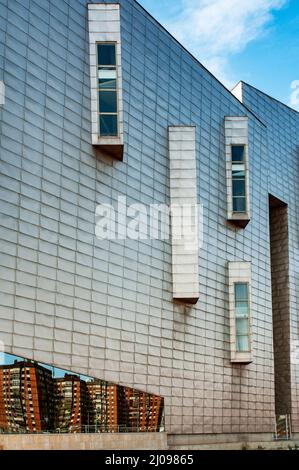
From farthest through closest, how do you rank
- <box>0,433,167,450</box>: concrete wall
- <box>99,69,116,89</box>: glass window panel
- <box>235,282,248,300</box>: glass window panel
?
<box>235,282,248,300</box>: glass window panel, <box>99,69,116,89</box>: glass window panel, <box>0,433,167,450</box>: concrete wall

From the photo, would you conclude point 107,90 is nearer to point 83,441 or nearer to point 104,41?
point 104,41

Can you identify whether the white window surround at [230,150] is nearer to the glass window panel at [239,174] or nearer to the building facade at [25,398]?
the glass window panel at [239,174]

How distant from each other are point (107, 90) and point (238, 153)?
438 inches

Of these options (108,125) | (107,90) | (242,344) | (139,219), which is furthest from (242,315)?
(107,90)

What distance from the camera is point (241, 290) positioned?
33406 mm

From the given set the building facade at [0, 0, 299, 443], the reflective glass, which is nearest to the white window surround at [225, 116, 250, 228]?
the building facade at [0, 0, 299, 443]

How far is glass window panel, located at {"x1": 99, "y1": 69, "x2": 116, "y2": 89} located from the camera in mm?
25938

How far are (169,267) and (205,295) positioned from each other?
325 cm

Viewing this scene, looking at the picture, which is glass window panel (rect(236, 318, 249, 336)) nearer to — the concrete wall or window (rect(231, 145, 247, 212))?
window (rect(231, 145, 247, 212))

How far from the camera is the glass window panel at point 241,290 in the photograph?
3334 cm

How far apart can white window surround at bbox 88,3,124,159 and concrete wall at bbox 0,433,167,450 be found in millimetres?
10988

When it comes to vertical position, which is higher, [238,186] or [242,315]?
[238,186]

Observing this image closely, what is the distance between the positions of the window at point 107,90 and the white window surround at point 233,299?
11.4 m

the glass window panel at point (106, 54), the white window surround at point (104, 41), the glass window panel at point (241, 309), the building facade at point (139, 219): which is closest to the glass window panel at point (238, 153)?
the building facade at point (139, 219)
